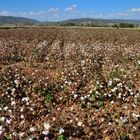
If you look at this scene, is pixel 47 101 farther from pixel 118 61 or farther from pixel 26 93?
pixel 118 61

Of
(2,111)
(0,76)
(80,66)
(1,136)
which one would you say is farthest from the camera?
(80,66)

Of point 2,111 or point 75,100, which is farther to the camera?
point 75,100

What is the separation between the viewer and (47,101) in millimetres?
8805

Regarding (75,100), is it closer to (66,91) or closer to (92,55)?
(66,91)

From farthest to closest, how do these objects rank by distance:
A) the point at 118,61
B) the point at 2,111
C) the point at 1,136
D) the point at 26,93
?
the point at 118,61
the point at 26,93
the point at 2,111
the point at 1,136

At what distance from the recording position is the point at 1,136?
6.15 m

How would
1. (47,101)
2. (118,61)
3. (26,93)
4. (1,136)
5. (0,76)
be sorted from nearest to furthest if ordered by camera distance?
(1,136), (47,101), (26,93), (0,76), (118,61)

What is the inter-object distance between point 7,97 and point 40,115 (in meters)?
1.53

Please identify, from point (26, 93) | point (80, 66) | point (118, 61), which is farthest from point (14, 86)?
point (118, 61)

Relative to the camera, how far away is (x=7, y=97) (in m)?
8.92

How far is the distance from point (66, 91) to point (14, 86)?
5.37 feet

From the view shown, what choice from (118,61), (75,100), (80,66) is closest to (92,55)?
(118,61)

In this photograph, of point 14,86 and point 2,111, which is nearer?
point 2,111

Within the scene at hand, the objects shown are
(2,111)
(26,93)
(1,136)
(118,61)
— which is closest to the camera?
(1,136)
